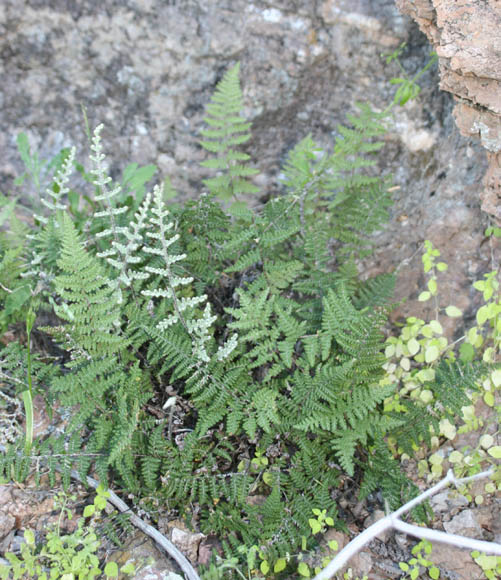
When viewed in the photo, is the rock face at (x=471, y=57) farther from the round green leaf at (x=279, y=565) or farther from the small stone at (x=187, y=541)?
the small stone at (x=187, y=541)

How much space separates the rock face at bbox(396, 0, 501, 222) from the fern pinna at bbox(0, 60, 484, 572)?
3.01 ft

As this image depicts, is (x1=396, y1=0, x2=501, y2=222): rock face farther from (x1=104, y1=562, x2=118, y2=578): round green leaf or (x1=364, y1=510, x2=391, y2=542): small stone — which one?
(x1=104, y1=562, x2=118, y2=578): round green leaf

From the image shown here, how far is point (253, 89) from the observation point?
3.63m

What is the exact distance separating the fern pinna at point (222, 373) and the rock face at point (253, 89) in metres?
0.68

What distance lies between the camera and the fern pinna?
2.37 metres

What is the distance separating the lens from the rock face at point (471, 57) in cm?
247

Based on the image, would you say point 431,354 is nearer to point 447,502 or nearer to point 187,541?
point 447,502

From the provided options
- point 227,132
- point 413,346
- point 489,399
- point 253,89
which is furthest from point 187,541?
point 253,89

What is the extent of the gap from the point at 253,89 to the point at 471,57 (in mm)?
1552

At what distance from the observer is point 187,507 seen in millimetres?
2457

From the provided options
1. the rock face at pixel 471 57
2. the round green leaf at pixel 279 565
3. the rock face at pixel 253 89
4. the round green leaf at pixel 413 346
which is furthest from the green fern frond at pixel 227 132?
the round green leaf at pixel 279 565

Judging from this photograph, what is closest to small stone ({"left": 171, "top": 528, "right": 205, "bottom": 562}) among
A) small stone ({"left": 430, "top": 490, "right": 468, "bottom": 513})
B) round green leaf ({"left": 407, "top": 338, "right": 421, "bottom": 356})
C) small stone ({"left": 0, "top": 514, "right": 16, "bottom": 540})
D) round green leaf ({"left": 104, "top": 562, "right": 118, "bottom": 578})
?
round green leaf ({"left": 104, "top": 562, "right": 118, "bottom": 578})

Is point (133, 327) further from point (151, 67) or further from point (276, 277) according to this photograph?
point (151, 67)

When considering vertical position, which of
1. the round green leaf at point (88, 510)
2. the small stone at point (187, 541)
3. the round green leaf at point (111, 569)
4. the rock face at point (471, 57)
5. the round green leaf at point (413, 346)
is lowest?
the small stone at point (187, 541)
